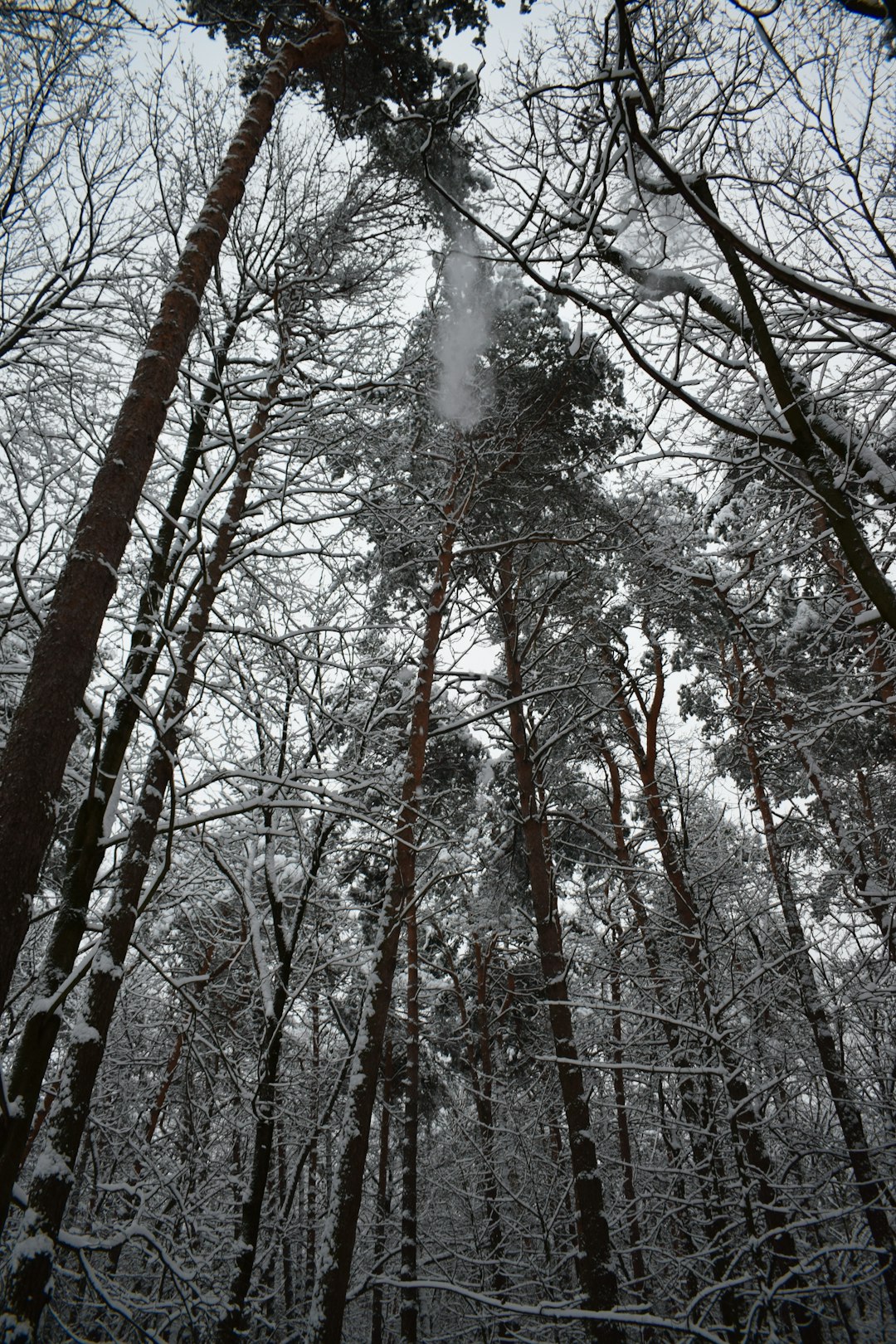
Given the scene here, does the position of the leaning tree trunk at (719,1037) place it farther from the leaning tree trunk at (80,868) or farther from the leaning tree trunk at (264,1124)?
the leaning tree trunk at (80,868)

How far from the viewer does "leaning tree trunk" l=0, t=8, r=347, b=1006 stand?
232 cm

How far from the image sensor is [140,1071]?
9.06m

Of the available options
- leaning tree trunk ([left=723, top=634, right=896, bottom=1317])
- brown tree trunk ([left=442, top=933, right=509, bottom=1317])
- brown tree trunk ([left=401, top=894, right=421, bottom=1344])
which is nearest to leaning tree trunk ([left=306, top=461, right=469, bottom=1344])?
leaning tree trunk ([left=723, top=634, right=896, bottom=1317])

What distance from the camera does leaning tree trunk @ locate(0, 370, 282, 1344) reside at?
115 inches

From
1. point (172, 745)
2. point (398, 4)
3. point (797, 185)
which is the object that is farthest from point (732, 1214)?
point (398, 4)

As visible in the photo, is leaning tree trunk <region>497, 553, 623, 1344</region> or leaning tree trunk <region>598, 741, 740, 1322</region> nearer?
leaning tree trunk <region>598, 741, 740, 1322</region>

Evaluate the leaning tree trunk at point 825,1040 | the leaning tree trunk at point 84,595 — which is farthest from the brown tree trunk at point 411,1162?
the leaning tree trunk at point 84,595

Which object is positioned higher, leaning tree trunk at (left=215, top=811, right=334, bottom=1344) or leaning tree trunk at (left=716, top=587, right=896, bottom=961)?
leaning tree trunk at (left=716, top=587, right=896, bottom=961)

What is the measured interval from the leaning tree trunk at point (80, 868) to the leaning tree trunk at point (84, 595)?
0.29m

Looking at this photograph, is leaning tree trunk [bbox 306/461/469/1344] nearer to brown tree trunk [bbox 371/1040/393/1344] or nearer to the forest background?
the forest background

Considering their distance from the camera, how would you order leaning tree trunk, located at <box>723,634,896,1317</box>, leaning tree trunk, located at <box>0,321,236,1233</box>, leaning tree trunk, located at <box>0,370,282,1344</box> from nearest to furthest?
leaning tree trunk, located at <box>0,321,236,1233</box>
leaning tree trunk, located at <box>0,370,282,1344</box>
leaning tree trunk, located at <box>723,634,896,1317</box>

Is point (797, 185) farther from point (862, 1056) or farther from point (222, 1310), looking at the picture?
point (862, 1056)

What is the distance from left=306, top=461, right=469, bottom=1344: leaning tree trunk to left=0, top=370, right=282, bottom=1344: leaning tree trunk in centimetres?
163

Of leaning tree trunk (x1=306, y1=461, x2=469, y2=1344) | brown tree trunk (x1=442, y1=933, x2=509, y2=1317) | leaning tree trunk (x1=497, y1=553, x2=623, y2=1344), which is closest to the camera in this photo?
leaning tree trunk (x1=306, y1=461, x2=469, y2=1344)
